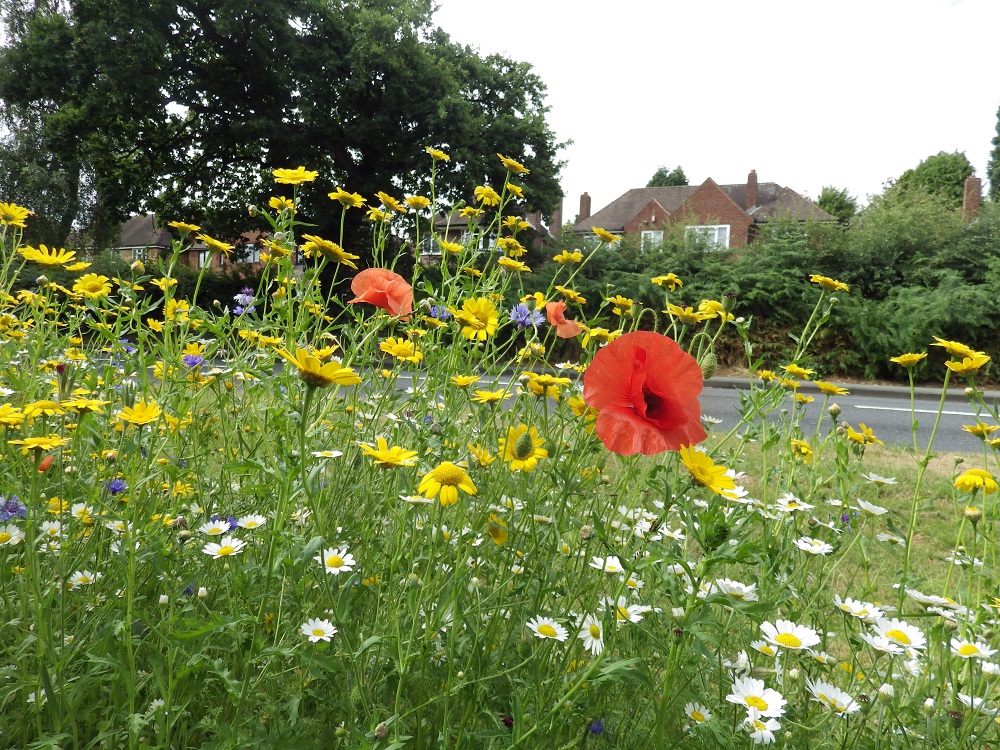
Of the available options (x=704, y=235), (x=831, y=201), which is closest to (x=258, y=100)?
(x=704, y=235)

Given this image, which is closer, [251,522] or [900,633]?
[900,633]

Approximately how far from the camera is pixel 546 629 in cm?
108

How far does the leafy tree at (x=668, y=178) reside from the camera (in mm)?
50250

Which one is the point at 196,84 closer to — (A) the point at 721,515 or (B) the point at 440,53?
(B) the point at 440,53

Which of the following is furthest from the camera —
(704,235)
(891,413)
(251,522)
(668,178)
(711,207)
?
(668,178)

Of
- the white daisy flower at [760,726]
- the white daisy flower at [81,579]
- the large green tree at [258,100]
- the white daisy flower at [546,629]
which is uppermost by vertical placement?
the large green tree at [258,100]

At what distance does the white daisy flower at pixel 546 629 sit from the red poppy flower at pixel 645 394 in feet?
1.21

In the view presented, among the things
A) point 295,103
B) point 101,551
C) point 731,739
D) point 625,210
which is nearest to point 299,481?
point 101,551

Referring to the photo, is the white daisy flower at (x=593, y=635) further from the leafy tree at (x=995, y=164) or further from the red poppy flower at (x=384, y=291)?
the leafy tree at (x=995, y=164)

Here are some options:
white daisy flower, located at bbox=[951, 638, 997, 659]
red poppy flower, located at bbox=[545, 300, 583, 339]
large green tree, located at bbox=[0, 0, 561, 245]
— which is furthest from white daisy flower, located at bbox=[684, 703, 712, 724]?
large green tree, located at bbox=[0, 0, 561, 245]

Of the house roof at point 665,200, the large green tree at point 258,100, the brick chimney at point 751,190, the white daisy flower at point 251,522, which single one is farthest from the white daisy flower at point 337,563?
the brick chimney at point 751,190

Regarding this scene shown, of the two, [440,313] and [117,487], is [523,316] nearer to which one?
[440,313]

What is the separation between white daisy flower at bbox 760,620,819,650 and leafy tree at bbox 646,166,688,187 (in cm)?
5215

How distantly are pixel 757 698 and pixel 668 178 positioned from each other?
53945 mm
